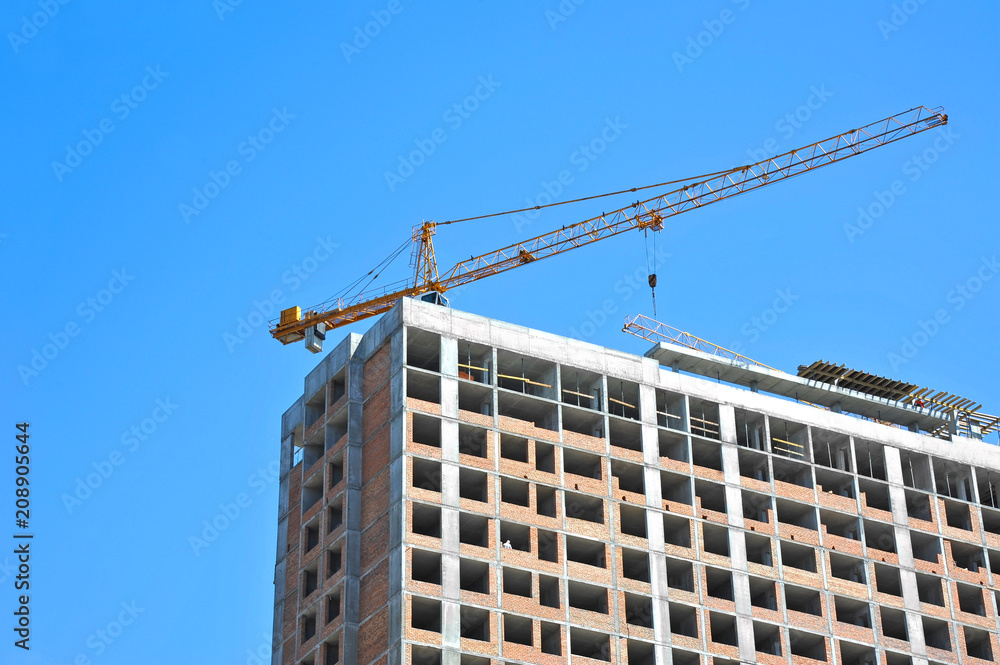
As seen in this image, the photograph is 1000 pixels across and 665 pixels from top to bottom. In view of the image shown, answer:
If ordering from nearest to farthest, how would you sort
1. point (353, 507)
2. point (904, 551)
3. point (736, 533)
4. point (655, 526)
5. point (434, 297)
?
point (353, 507) → point (655, 526) → point (736, 533) → point (904, 551) → point (434, 297)

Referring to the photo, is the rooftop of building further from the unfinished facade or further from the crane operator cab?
the crane operator cab

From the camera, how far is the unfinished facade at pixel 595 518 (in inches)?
4545

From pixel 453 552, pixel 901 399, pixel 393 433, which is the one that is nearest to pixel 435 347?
pixel 393 433

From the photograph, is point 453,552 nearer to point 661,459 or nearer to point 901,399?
point 661,459

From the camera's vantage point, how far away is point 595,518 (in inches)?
4840

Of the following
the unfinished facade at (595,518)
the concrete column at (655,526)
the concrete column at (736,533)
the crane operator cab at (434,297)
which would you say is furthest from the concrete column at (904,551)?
the crane operator cab at (434,297)

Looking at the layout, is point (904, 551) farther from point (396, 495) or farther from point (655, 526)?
point (396, 495)

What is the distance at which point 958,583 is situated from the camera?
445 feet

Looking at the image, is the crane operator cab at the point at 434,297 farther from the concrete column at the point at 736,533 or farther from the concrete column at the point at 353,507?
the concrete column at the point at 736,533

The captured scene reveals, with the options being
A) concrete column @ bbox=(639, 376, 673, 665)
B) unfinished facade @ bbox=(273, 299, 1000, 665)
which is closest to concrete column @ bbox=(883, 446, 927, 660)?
unfinished facade @ bbox=(273, 299, 1000, 665)

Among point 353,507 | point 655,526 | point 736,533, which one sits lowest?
point 353,507

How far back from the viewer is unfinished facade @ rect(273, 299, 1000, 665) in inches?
4545

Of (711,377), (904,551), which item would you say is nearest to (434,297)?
(711,377)

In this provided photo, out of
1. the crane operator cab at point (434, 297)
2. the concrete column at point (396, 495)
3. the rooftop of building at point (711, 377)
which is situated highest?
the crane operator cab at point (434, 297)
